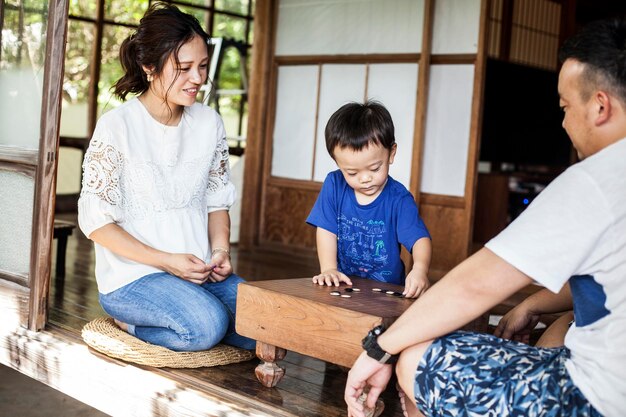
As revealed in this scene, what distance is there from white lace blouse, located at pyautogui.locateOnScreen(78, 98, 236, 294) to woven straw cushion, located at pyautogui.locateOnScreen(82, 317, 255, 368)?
0.53 feet

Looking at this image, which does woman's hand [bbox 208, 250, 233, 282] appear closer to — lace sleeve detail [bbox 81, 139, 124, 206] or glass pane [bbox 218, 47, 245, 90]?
lace sleeve detail [bbox 81, 139, 124, 206]

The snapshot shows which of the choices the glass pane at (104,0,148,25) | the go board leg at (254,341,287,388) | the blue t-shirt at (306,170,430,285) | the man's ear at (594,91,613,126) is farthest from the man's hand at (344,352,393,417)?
the glass pane at (104,0,148,25)

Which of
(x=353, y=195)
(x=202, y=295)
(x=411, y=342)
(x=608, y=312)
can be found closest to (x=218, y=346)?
(x=202, y=295)

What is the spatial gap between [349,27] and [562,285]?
415 centimetres

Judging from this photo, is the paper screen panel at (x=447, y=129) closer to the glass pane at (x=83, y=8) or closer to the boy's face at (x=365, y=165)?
the boy's face at (x=365, y=165)

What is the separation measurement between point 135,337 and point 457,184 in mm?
2751

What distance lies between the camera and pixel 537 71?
6.86 m

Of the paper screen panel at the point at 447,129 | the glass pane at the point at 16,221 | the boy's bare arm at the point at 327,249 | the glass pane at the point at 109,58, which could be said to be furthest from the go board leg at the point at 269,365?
Answer: the glass pane at the point at 109,58

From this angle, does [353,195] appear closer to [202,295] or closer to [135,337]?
[202,295]

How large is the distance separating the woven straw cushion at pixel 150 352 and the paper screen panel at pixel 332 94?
284 centimetres

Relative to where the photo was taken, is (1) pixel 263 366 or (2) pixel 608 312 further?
(1) pixel 263 366

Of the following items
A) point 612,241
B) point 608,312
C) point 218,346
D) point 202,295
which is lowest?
point 218,346

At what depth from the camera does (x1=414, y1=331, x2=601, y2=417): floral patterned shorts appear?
1.49 meters

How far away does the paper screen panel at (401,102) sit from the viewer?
503 cm
